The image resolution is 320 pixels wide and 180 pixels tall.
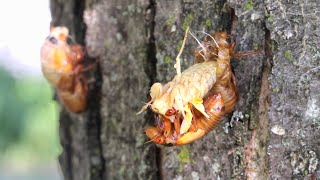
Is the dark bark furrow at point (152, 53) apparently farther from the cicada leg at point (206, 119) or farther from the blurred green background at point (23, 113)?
the blurred green background at point (23, 113)

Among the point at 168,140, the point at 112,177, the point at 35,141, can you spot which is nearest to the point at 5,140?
the point at 35,141

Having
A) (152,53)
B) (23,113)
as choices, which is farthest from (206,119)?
(23,113)

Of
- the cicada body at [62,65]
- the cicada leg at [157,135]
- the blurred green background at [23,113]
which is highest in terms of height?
the cicada leg at [157,135]

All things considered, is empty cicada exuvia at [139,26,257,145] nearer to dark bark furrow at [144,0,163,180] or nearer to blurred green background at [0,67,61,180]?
dark bark furrow at [144,0,163,180]

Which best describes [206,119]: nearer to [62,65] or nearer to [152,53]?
[152,53]

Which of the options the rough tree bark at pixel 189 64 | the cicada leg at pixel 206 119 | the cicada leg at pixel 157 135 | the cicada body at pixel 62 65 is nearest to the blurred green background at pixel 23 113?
the cicada body at pixel 62 65

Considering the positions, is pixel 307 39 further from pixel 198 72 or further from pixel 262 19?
pixel 198 72

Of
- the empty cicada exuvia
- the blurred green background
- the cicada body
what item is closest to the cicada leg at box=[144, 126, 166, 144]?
the empty cicada exuvia
